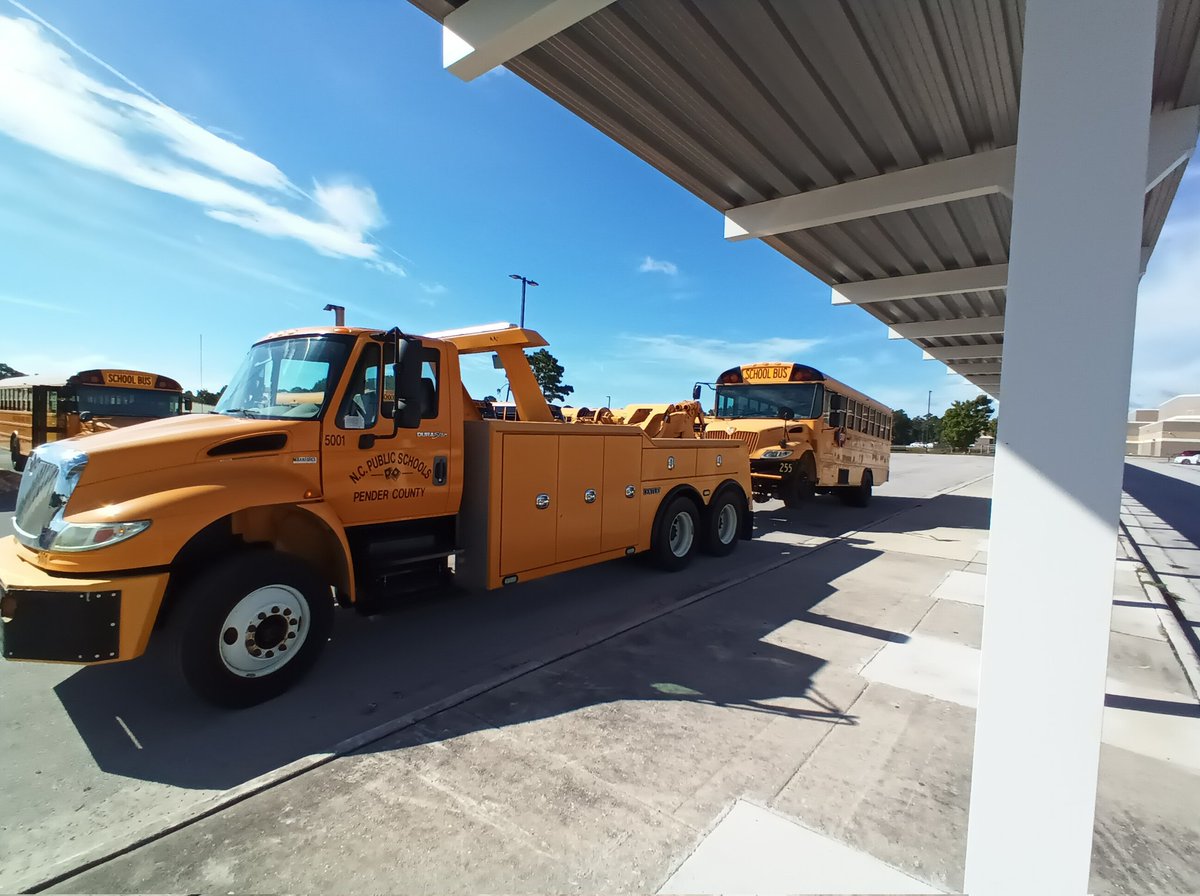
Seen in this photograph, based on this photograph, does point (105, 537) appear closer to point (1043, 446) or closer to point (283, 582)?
point (283, 582)

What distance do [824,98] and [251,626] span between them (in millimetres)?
8139

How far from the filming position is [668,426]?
26.1ft

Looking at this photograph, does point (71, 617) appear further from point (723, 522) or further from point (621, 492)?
point (723, 522)

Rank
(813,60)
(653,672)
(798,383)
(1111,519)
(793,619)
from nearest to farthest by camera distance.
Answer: (1111,519) → (653,672) → (793,619) → (813,60) → (798,383)

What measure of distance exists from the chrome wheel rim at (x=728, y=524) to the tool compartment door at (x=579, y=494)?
2.94 m

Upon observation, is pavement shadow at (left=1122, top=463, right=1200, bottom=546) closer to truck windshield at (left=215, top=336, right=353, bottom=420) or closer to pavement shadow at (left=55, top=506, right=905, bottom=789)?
pavement shadow at (left=55, top=506, right=905, bottom=789)

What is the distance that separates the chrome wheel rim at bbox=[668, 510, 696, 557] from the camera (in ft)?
24.3

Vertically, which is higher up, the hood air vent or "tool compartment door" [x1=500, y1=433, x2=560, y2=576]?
the hood air vent

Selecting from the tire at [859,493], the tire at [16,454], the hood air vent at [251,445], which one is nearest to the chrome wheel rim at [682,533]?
the hood air vent at [251,445]

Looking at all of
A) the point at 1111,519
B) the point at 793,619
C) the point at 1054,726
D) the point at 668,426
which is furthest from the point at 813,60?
the point at 1054,726

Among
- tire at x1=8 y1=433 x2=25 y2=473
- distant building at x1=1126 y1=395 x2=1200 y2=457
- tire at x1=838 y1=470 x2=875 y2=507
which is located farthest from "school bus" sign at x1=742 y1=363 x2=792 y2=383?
distant building at x1=1126 y1=395 x2=1200 y2=457

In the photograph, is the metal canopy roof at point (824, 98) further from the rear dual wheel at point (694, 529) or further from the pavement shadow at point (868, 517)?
the pavement shadow at point (868, 517)

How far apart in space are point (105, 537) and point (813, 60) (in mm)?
7696

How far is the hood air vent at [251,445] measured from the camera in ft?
11.9
